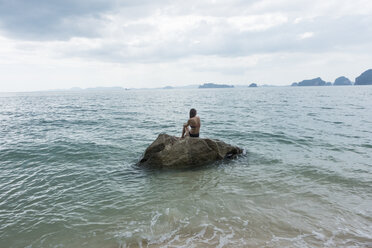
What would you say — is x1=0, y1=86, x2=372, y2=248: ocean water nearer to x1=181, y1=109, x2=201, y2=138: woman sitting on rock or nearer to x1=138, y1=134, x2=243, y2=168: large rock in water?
x1=138, y1=134, x2=243, y2=168: large rock in water

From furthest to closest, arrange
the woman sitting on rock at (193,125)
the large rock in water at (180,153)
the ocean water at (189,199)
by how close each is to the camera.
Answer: the woman sitting on rock at (193,125) → the large rock in water at (180,153) → the ocean water at (189,199)

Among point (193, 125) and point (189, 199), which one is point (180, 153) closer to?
point (193, 125)

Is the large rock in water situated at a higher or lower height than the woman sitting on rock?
lower

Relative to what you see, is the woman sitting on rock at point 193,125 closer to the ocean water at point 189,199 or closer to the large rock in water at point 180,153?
the large rock in water at point 180,153

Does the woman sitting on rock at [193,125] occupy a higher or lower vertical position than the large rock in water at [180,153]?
higher

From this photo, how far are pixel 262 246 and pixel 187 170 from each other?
18.5 ft

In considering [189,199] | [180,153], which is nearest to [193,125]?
[180,153]

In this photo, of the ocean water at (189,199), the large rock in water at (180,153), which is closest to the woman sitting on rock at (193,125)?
the large rock in water at (180,153)

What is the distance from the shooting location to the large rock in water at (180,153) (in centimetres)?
1107

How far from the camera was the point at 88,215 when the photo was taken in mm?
6941

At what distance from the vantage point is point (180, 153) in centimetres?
1116

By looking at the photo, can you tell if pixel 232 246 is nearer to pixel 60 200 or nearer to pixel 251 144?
pixel 60 200

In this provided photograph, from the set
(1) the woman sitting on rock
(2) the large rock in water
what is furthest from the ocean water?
(1) the woman sitting on rock

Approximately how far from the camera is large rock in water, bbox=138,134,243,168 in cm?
1107
